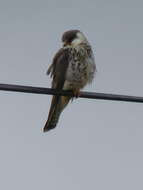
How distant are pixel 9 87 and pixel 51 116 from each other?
5.34ft

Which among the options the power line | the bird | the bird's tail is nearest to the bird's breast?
the bird

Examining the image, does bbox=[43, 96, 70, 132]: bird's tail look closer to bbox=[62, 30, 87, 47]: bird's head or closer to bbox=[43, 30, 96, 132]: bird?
bbox=[43, 30, 96, 132]: bird

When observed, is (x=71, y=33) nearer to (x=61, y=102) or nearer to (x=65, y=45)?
(x=65, y=45)

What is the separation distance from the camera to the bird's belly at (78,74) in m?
5.80

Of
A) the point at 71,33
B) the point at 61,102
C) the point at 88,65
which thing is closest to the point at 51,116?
the point at 61,102

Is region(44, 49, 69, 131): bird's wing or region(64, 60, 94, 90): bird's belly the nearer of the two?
region(44, 49, 69, 131): bird's wing

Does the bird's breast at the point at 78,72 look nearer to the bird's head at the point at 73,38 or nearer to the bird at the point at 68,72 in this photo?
the bird at the point at 68,72

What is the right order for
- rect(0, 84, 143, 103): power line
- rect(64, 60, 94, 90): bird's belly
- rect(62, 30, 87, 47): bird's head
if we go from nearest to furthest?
rect(0, 84, 143, 103): power line
rect(64, 60, 94, 90): bird's belly
rect(62, 30, 87, 47): bird's head

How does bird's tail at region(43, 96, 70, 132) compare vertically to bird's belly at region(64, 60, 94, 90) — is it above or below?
below

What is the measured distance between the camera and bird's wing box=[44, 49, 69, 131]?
18.6 feet

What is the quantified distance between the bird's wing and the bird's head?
0.27m

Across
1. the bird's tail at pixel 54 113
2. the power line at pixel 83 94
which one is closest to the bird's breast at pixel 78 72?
the bird's tail at pixel 54 113

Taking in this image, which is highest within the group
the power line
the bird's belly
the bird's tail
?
the power line

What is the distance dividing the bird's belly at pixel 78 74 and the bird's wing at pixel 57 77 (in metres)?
0.05
